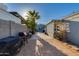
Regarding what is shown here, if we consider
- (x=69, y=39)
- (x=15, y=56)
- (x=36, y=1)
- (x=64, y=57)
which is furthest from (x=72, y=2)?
(x=69, y=39)

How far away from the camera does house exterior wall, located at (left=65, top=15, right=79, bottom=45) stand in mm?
9378

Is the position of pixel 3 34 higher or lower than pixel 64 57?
higher

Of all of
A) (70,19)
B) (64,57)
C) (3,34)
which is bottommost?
(64,57)

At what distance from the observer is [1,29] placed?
6.98m

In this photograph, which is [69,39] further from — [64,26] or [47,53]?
[47,53]

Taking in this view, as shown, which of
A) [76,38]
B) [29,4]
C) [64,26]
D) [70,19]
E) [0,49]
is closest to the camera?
[0,49]

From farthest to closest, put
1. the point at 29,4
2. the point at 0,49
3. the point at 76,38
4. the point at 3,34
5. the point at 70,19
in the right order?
the point at 70,19, the point at 76,38, the point at 3,34, the point at 29,4, the point at 0,49

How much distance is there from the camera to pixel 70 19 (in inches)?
414

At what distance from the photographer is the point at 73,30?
33.3 ft

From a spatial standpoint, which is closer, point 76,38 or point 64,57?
point 64,57

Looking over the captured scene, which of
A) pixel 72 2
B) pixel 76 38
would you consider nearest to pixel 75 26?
pixel 76 38

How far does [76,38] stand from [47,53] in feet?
10.4

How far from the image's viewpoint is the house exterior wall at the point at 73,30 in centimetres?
938

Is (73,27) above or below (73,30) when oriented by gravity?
above
